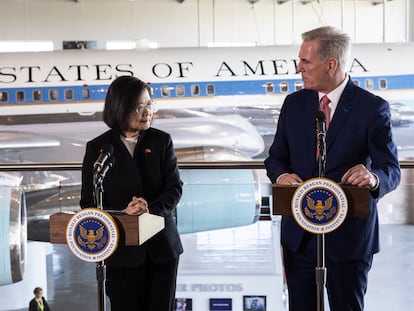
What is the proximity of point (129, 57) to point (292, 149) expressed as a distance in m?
9.57

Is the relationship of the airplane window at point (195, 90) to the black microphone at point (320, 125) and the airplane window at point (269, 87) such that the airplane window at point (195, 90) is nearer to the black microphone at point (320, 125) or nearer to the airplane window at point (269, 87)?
the airplane window at point (269, 87)

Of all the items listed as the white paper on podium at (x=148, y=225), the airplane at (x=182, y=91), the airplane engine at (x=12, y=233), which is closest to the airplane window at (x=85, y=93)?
the airplane at (x=182, y=91)

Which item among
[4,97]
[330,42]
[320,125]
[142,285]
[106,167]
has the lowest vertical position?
[142,285]

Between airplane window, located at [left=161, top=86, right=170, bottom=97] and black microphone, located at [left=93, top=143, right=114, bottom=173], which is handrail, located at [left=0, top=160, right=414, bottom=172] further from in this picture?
airplane window, located at [left=161, top=86, right=170, bottom=97]

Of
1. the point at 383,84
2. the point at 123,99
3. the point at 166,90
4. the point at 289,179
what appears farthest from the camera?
the point at 383,84

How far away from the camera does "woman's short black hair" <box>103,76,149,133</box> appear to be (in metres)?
2.97

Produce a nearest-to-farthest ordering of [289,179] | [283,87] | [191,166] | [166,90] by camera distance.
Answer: [289,179] → [191,166] → [283,87] → [166,90]

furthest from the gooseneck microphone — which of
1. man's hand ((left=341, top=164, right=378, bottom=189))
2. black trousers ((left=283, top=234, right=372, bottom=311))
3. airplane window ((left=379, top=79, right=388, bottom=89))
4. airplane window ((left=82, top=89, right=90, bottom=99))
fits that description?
airplane window ((left=379, top=79, right=388, bottom=89))

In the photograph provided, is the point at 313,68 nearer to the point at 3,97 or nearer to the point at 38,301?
the point at 38,301

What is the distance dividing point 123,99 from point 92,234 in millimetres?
739

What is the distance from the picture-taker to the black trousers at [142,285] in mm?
3004

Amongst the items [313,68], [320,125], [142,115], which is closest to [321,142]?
[320,125]

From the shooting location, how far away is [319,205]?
2.41 m

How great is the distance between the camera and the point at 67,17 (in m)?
21.5
